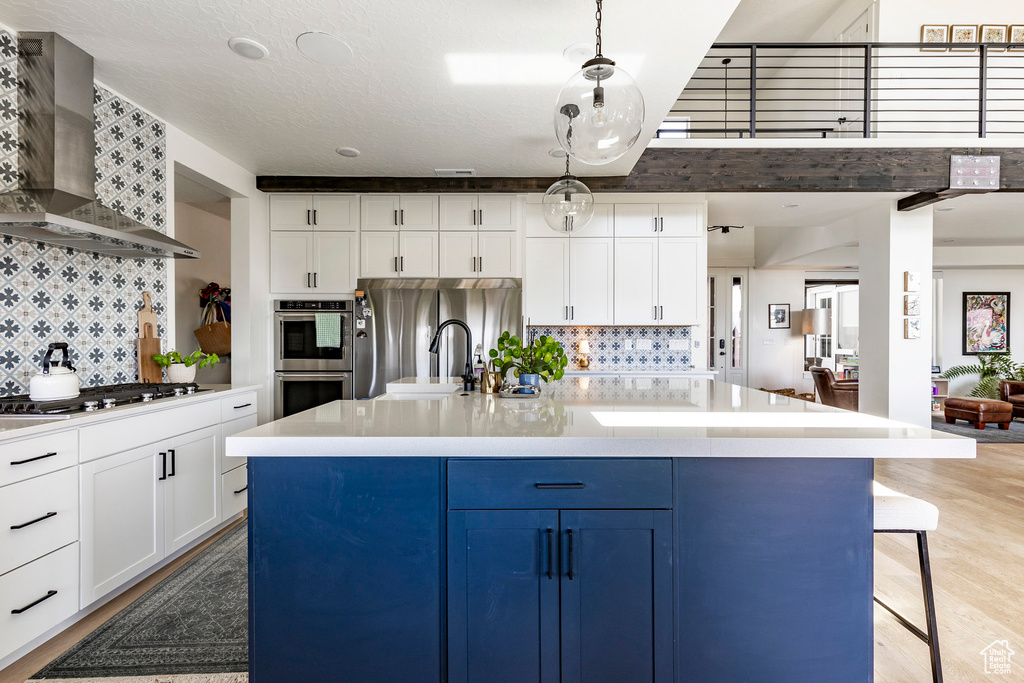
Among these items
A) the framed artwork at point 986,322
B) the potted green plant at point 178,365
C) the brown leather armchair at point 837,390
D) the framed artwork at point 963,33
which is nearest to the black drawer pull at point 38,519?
the potted green plant at point 178,365

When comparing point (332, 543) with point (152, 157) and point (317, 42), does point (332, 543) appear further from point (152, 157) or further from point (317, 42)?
point (152, 157)

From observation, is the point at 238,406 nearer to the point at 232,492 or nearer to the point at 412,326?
the point at 232,492

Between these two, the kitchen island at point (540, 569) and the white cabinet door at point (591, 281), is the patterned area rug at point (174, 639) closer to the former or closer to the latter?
the kitchen island at point (540, 569)

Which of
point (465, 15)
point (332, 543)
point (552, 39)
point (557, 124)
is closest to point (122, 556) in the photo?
point (332, 543)

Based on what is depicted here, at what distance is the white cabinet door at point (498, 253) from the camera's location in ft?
15.1

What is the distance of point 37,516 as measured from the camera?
183 centimetres

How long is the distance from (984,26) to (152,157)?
7.35 meters

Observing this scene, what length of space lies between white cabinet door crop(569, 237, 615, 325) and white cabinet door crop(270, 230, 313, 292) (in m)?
2.46

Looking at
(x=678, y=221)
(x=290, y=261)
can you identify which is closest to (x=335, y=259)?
(x=290, y=261)

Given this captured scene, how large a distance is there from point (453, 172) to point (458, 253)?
2.34ft

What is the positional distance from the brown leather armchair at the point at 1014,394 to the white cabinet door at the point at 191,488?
946 centimetres

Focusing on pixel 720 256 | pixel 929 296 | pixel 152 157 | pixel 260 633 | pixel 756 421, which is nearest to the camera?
pixel 260 633

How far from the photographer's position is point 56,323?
245cm

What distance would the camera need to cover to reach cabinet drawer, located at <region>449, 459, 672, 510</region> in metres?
1.32
